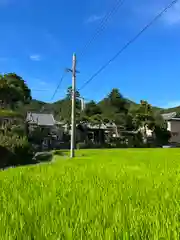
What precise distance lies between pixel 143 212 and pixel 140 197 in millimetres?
910

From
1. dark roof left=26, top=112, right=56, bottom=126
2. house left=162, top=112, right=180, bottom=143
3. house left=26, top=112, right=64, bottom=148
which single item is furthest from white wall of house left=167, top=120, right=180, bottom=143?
dark roof left=26, top=112, right=56, bottom=126

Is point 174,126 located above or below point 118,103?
below

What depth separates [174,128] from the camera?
55031mm

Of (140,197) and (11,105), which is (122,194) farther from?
(11,105)

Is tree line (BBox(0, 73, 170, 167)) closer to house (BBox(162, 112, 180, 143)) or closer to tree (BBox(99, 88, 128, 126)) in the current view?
tree (BBox(99, 88, 128, 126))

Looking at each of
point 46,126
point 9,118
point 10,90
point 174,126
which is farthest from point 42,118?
point 174,126

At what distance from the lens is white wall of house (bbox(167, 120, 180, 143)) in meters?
54.7

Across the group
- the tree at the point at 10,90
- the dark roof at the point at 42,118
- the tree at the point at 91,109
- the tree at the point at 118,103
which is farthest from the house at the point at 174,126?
the tree at the point at 10,90

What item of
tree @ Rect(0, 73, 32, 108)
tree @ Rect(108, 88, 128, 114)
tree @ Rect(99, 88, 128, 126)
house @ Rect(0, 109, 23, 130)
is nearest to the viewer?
house @ Rect(0, 109, 23, 130)

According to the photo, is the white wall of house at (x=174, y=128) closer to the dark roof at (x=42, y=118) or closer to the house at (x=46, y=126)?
the house at (x=46, y=126)

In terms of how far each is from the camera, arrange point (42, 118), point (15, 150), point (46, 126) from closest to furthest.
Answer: point (15, 150), point (46, 126), point (42, 118)

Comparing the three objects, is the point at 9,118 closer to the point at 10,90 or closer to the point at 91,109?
the point at 10,90

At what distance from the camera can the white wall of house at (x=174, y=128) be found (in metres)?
54.7

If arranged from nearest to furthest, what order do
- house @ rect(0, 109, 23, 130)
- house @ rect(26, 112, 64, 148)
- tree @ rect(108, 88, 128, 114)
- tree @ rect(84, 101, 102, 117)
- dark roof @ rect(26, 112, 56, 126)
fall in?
house @ rect(0, 109, 23, 130) < house @ rect(26, 112, 64, 148) < dark roof @ rect(26, 112, 56, 126) < tree @ rect(84, 101, 102, 117) < tree @ rect(108, 88, 128, 114)
